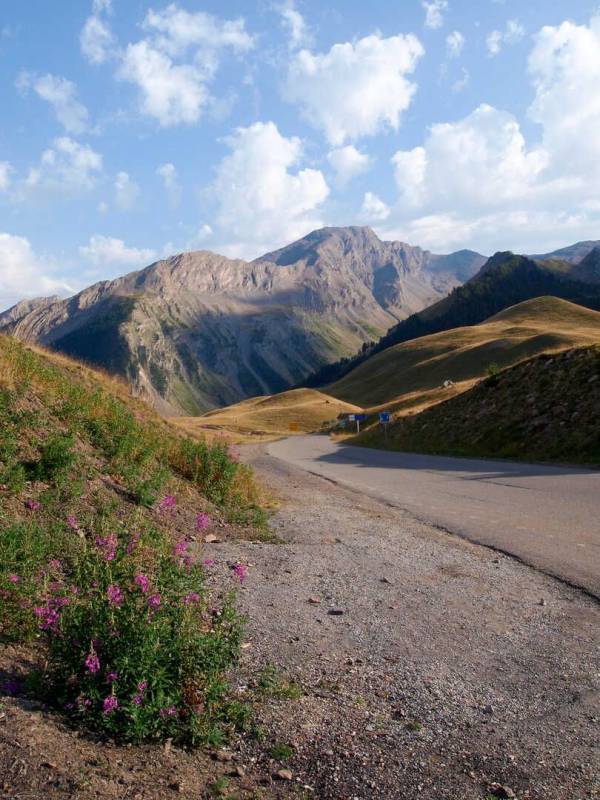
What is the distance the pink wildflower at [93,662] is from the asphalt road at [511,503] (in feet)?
19.4

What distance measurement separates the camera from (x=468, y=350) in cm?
12181

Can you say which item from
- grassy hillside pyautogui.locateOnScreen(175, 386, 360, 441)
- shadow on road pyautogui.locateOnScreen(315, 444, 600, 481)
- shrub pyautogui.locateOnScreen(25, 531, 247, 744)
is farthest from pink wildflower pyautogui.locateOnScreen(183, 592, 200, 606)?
grassy hillside pyautogui.locateOnScreen(175, 386, 360, 441)

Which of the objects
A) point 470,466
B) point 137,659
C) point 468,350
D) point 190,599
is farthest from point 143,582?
point 468,350

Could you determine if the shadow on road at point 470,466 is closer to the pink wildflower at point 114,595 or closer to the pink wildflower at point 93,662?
the pink wildflower at point 114,595

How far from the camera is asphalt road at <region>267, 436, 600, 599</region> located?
883 centimetres

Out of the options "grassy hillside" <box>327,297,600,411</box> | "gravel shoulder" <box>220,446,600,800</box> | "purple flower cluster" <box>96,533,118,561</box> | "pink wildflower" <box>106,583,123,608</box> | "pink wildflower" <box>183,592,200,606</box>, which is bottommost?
"gravel shoulder" <box>220,446,600,800</box>

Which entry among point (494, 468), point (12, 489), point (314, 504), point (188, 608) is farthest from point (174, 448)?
point (494, 468)

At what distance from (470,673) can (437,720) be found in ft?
A: 2.92

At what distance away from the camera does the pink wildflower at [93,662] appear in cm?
361

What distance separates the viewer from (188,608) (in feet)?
13.5

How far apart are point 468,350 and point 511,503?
11280 cm

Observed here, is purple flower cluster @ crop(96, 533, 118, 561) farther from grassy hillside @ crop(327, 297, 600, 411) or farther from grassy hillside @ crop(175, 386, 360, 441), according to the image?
grassy hillside @ crop(327, 297, 600, 411)

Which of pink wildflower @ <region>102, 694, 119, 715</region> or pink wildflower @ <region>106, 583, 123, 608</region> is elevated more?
pink wildflower @ <region>106, 583, 123, 608</region>

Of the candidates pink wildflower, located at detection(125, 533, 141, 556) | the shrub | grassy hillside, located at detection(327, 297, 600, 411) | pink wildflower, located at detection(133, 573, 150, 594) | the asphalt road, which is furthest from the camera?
grassy hillside, located at detection(327, 297, 600, 411)
